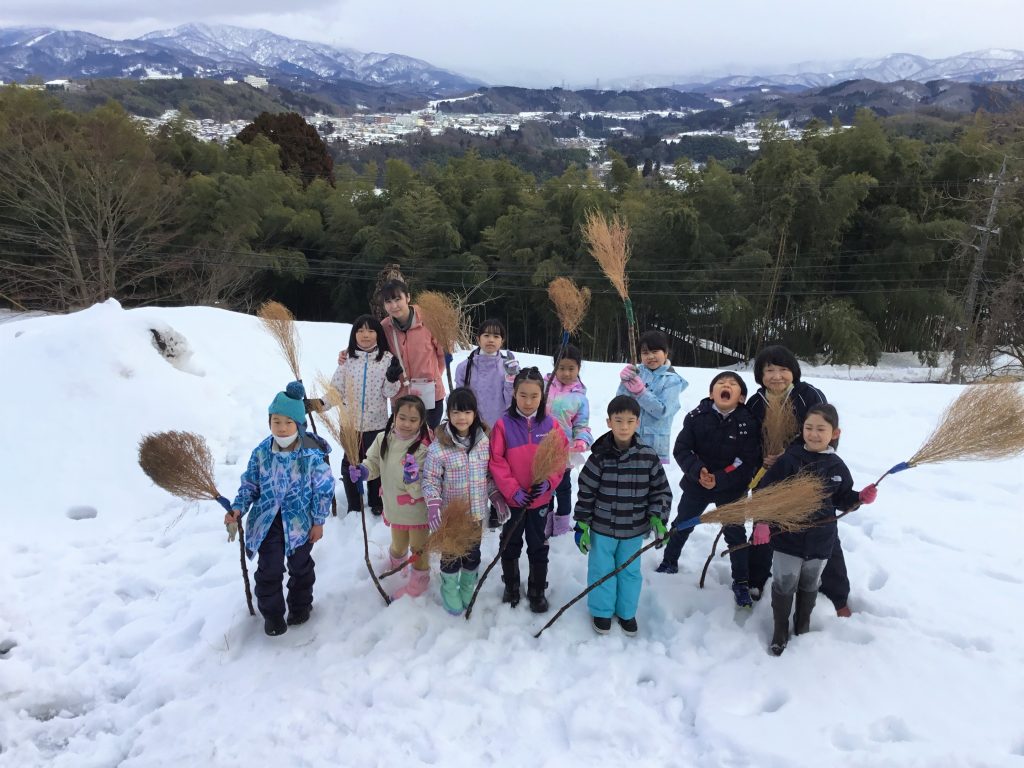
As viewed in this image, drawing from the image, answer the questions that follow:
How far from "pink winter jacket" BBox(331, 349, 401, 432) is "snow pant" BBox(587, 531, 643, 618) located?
1.43m

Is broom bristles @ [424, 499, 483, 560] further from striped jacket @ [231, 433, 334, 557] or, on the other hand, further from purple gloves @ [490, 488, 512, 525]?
striped jacket @ [231, 433, 334, 557]

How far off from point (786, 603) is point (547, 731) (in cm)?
105

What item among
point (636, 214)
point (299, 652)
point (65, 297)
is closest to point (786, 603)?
point (299, 652)

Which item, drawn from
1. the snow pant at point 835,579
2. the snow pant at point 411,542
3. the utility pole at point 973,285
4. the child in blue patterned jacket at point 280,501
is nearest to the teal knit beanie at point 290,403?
the child in blue patterned jacket at point 280,501

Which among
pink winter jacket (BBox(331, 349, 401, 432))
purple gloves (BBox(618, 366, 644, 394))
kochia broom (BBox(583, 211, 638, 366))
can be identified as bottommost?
pink winter jacket (BBox(331, 349, 401, 432))

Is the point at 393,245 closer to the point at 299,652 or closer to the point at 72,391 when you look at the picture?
the point at 72,391

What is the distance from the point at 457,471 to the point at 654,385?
1140mm

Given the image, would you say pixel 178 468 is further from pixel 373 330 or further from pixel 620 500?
pixel 620 500

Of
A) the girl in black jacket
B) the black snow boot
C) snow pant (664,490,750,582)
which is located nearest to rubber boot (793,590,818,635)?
the girl in black jacket

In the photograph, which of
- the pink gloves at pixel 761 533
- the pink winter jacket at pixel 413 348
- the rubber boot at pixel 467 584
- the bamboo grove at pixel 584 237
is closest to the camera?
the pink gloves at pixel 761 533

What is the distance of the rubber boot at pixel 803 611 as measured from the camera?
7.64 feet

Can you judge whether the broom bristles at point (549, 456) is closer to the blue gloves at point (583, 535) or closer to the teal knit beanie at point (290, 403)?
the blue gloves at point (583, 535)

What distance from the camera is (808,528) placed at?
2.18 metres

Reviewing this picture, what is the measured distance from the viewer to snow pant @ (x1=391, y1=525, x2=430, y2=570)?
269cm
